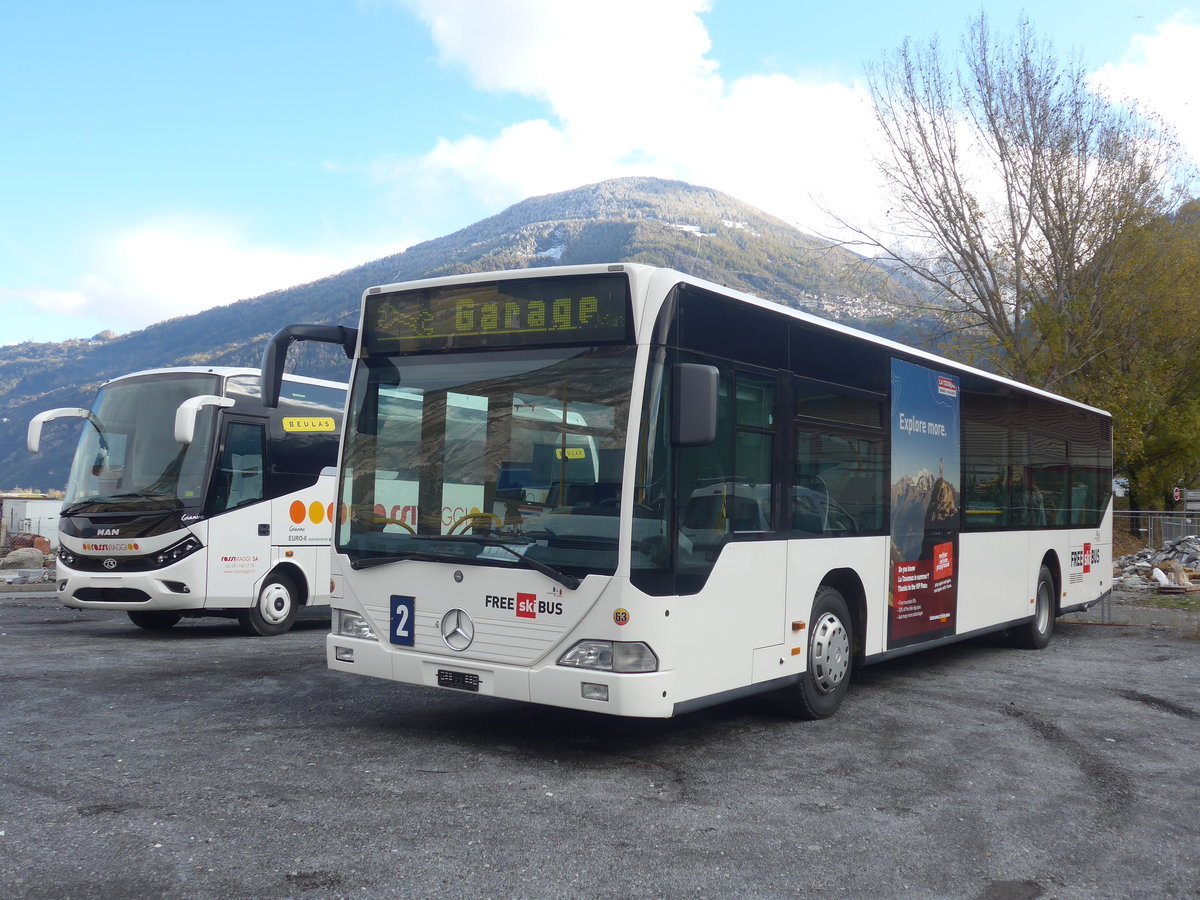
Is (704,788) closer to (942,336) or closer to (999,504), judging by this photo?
(999,504)

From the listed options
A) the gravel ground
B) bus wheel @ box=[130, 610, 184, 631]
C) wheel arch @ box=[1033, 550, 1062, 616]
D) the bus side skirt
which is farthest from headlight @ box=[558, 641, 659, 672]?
bus wheel @ box=[130, 610, 184, 631]

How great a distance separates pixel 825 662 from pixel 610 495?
273cm

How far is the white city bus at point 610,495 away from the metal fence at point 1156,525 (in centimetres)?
2278

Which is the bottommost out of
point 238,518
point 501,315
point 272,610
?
point 272,610

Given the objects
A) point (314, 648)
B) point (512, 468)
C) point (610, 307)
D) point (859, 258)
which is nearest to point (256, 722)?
point (512, 468)

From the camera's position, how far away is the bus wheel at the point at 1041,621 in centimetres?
1253

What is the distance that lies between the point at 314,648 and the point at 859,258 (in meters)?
23.0

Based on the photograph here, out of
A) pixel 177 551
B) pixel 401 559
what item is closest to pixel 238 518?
pixel 177 551

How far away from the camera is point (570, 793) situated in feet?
19.1

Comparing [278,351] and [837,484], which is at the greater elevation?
[278,351]

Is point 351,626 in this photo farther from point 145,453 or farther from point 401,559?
point 145,453

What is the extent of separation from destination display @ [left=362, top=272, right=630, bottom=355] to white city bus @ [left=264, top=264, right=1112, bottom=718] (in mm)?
13

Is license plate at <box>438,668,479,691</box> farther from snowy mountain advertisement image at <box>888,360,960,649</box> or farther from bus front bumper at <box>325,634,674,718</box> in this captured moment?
snowy mountain advertisement image at <box>888,360,960,649</box>

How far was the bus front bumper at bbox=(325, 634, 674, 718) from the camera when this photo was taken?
6.07 m
